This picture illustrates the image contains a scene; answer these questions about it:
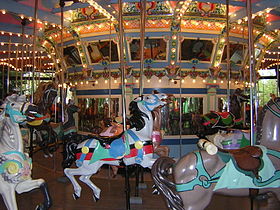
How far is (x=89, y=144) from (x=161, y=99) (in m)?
1.14

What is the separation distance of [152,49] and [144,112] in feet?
15.3

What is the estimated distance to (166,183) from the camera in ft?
9.37

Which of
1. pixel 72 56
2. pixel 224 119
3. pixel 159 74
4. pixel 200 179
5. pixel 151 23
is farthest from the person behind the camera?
pixel 72 56

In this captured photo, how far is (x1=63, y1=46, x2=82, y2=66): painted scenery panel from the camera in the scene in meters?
9.56

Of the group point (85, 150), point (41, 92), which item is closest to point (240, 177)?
point (85, 150)

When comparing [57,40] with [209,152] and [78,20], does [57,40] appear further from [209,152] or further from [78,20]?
[209,152]

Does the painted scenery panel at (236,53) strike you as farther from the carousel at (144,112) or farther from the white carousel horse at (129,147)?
the white carousel horse at (129,147)

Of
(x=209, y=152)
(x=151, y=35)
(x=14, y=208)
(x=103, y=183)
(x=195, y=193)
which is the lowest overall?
(x=103, y=183)

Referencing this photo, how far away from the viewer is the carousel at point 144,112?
300cm

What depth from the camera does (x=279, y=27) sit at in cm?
888

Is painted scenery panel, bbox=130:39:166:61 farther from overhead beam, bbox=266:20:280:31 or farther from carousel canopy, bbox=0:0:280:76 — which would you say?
overhead beam, bbox=266:20:280:31

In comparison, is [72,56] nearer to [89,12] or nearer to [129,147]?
[89,12]

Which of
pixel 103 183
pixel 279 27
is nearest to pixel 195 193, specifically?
pixel 103 183

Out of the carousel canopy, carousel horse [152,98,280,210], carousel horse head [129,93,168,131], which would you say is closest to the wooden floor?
carousel horse head [129,93,168,131]
